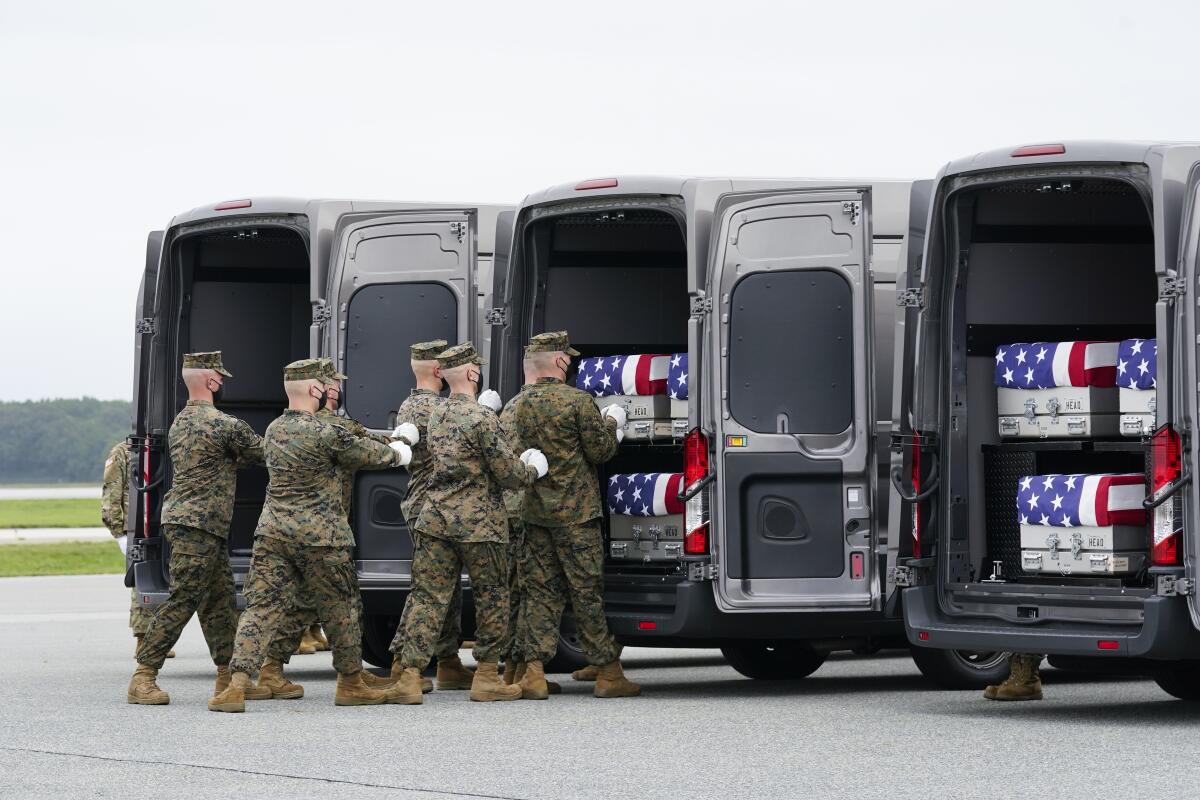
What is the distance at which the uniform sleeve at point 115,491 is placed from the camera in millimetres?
14133

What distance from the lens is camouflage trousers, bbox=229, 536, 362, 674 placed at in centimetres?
1023

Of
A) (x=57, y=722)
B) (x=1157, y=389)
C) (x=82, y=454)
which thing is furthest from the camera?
(x=82, y=454)

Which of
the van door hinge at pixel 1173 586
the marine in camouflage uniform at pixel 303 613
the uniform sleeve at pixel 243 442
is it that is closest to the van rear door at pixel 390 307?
the uniform sleeve at pixel 243 442

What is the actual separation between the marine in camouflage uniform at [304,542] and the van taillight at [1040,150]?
3.47 m

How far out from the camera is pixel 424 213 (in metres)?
11.8

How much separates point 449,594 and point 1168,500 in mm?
3829

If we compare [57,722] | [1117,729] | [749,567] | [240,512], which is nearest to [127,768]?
[57,722]

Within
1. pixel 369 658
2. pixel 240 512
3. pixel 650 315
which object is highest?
pixel 650 315

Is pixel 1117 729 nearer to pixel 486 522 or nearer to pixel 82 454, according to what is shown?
pixel 486 522

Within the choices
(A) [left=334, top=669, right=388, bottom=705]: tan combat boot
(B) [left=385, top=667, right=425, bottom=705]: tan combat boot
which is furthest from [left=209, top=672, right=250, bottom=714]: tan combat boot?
(B) [left=385, top=667, right=425, bottom=705]: tan combat boot

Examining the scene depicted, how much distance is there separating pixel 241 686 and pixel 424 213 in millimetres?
3108

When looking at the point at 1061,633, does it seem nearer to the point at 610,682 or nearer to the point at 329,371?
the point at 610,682

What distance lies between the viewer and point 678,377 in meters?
11.1

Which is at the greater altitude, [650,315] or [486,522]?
[650,315]
